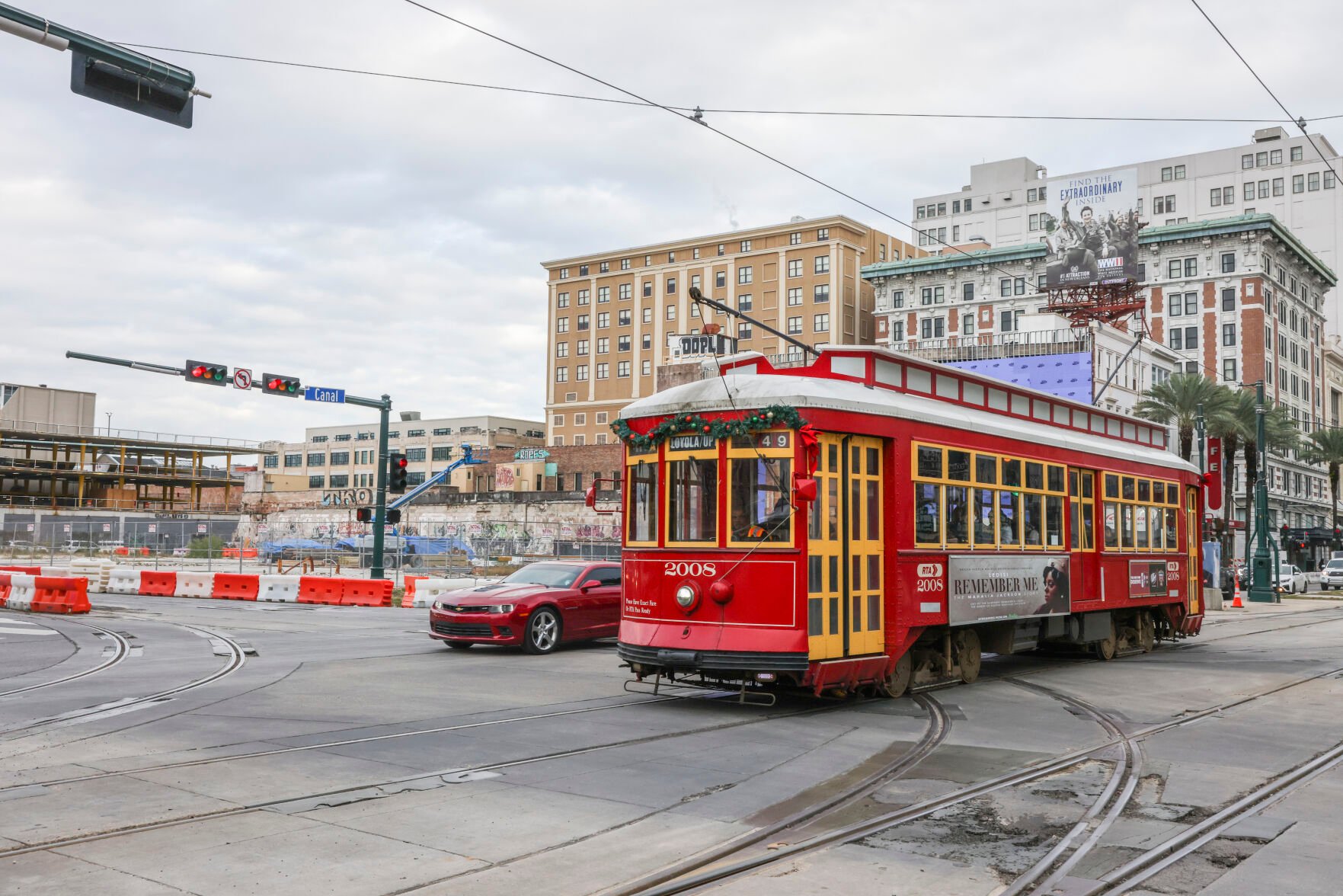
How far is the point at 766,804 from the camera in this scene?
736 centimetres

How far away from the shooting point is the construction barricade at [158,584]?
1281 inches

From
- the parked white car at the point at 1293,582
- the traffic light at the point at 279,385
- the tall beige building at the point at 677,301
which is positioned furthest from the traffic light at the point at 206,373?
the tall beige building at the point at 677,301

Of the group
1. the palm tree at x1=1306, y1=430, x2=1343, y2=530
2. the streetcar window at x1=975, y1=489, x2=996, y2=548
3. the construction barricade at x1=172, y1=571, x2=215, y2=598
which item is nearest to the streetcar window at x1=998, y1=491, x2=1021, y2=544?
the streetcar window at x1=975, y1=489, x2=996, y2=548

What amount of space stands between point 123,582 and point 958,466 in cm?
2867

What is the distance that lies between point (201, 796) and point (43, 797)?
94 centimetres

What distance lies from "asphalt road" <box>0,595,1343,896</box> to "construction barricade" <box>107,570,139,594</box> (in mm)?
20634

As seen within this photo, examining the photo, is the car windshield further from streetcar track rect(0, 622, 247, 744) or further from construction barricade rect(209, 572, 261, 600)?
construction barricade rect(209, 572, 261, 600)

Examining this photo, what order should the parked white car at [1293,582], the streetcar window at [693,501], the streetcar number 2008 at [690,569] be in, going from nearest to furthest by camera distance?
the streetcar number 2008 at [690,569]
the streetcar window at [693,501]
the parked white car at [1293,582]

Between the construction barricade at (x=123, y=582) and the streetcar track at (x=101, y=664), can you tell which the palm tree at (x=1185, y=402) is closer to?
the construction barricade at (x=123, y=582)

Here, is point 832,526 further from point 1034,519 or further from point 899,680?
point 1034,519

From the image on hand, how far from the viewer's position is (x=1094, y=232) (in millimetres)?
73062

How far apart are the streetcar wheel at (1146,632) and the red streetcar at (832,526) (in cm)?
504

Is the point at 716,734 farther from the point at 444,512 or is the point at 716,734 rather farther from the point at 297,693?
the point at 444,512

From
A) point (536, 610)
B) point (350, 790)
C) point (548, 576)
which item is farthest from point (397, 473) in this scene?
point (350, 790)
